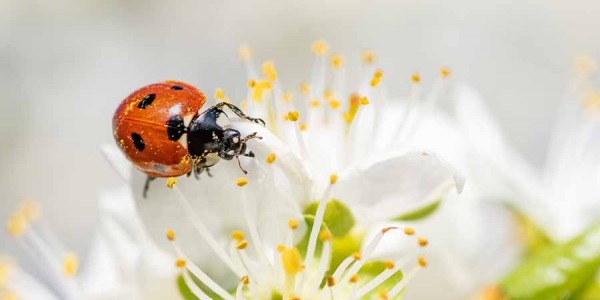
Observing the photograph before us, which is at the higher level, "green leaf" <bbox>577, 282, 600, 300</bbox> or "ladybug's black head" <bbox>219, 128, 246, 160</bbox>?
"ladybug's black head" <bbox>219, 128, 246, 160</bbox>

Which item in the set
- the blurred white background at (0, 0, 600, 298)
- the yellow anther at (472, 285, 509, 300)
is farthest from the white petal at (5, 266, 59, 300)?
the blurred white background at (0, 0, 600, 298)

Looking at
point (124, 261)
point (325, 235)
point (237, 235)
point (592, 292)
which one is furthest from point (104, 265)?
point (592, 292)

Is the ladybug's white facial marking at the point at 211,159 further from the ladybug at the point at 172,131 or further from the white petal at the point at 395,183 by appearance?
the white petal at the point at 395,183

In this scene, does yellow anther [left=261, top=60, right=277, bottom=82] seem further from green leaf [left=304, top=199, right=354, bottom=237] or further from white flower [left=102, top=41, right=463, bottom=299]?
green leaf [left=304, top=199, right=354, bottom=237]

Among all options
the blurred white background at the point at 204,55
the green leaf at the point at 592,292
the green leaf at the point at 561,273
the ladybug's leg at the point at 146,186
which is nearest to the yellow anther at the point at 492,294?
the green leaf at the point at 561,273

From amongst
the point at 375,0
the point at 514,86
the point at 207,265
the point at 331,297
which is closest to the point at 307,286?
the point at 331,297

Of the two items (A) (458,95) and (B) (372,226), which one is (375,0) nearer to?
(A) (458,95)

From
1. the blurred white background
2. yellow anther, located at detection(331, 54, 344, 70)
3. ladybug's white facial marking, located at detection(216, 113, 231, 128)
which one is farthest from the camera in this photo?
the blurred white background
